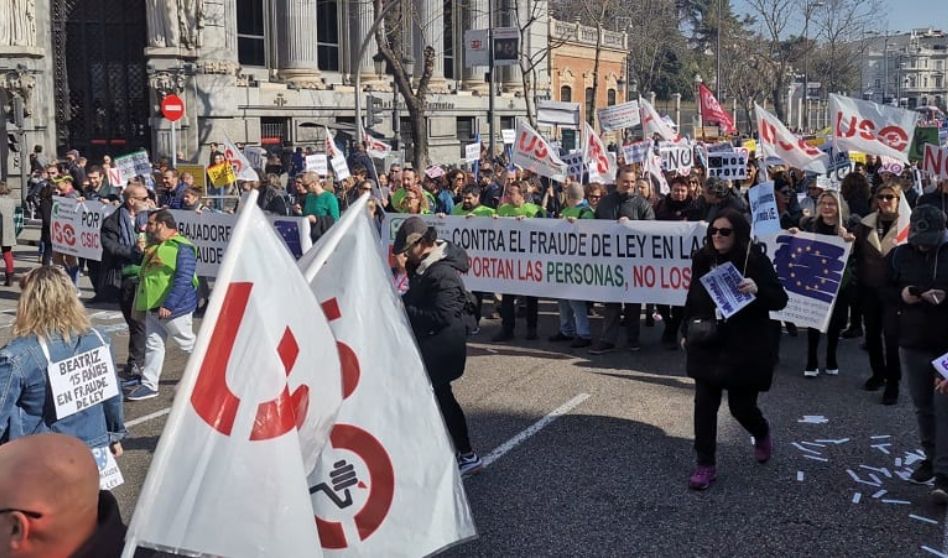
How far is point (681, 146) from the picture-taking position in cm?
1738

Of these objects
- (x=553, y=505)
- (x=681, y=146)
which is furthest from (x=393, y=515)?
(x=681, y=146)

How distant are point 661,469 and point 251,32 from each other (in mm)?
34017

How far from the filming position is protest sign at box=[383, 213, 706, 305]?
10.2m

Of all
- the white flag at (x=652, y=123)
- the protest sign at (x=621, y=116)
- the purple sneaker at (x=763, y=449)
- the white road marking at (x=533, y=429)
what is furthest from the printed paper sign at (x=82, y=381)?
the protest sign at (x=621, y=116)

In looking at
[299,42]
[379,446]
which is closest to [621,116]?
[379,446]

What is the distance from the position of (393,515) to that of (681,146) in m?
14.7

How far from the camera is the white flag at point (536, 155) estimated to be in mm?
13867

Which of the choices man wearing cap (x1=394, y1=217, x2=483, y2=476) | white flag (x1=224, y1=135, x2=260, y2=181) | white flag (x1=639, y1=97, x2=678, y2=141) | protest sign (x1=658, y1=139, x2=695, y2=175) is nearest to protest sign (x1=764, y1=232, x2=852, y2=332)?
man wearing cap (x1=394, y1=217, x2=483, y2=476)

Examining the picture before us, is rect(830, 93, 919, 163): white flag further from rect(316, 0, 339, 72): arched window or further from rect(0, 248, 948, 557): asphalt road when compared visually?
rect(316, 0, 339, 72): arched window

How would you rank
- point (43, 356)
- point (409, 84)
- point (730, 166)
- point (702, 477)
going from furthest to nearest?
point (409, 84)
point (730, 166)
point (702, 477)
point (43, 356)

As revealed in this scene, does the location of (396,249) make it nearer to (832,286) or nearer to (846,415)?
(846,415)

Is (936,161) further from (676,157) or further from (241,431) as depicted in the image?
(241,431)

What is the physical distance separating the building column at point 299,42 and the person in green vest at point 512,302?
83.8 ft

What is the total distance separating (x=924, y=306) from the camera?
20.1 feet
